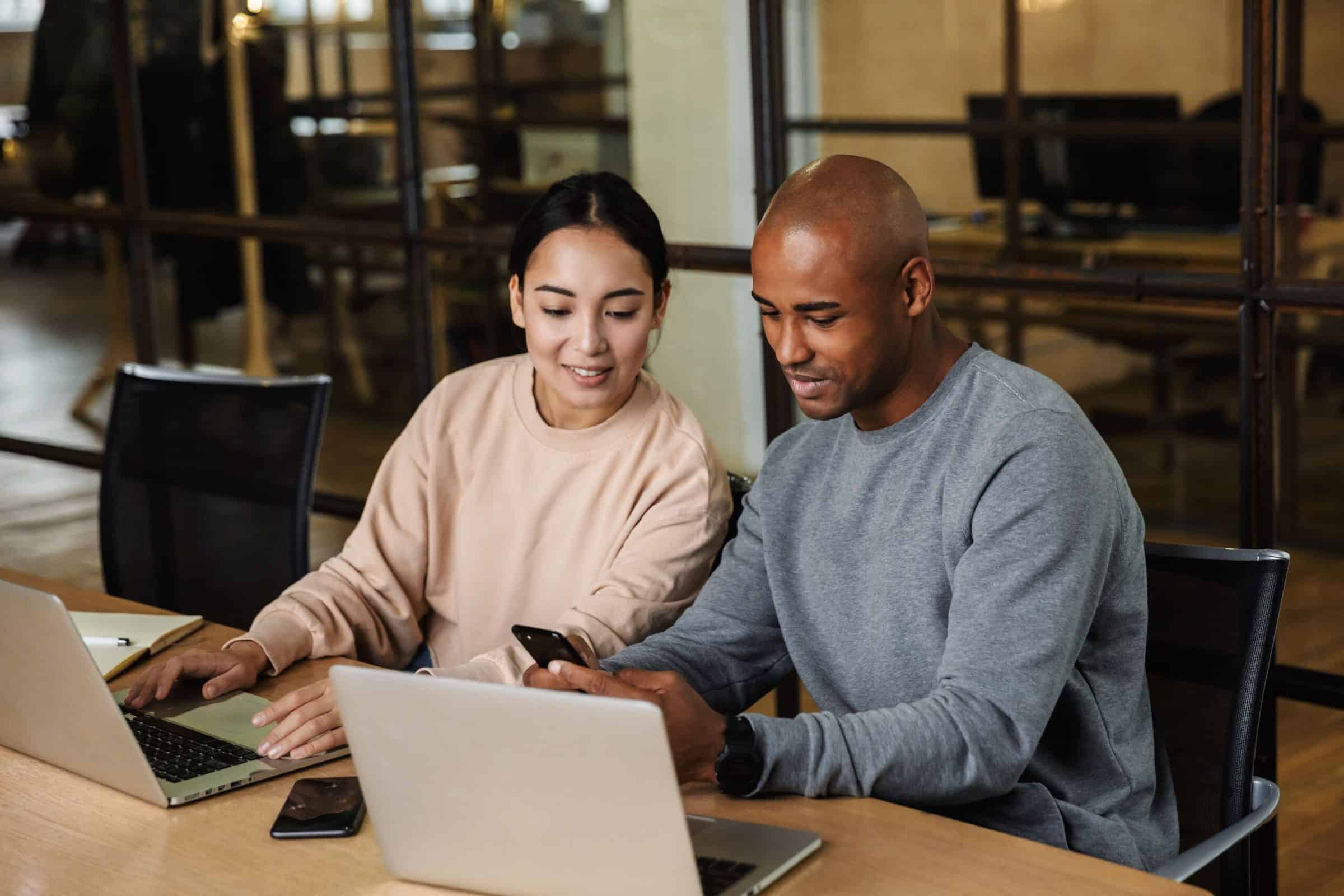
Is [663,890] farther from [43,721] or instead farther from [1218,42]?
[1218,42]

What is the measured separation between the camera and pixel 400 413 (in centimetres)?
597

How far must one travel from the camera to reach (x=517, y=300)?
1.88m

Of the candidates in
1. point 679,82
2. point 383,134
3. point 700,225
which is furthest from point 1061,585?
point 383,134

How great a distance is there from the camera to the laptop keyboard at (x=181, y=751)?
1.45 m

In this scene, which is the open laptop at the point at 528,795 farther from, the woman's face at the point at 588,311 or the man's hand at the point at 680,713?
the woman's face at the point at 588,311

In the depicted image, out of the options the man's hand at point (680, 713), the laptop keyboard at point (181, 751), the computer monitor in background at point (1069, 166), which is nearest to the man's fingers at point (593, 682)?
the man's hand at point (680, 713)

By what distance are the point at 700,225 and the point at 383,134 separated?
3219 millimetres

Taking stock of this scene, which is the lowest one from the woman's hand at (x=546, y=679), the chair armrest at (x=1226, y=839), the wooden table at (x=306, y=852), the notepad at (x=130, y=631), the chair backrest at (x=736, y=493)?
the chair armrest at (x=1226, y=839)

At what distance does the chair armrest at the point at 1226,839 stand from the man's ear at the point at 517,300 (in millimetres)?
896

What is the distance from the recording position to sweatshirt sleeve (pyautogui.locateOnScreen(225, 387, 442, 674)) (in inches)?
74.8

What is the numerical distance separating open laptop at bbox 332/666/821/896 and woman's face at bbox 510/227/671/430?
0.69 metres

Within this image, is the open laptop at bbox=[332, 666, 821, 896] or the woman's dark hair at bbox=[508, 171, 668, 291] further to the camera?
the woman's dark hair at bbox=[508, 171, 668, 291]

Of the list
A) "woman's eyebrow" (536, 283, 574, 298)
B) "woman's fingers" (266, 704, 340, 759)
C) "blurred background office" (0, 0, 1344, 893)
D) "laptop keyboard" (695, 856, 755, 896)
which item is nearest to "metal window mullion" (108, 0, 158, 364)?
"blurred background office" (0, 0, 1344, 893)

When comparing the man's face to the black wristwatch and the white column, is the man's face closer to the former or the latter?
the black wristwatch
